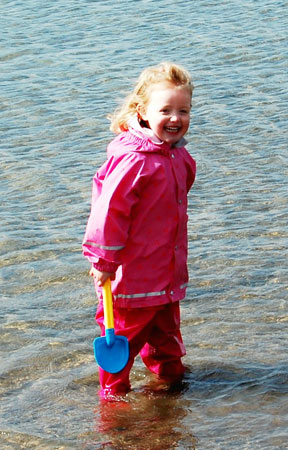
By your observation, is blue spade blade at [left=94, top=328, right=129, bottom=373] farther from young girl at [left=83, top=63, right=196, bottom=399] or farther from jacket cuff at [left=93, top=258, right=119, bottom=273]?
jacket cuff at [left=93, top=258, right=119, bottom=273]

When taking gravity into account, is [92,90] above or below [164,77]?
below

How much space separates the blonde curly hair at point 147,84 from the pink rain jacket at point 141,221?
0.10 meters

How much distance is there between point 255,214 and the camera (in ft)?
21.1

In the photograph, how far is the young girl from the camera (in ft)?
12.9

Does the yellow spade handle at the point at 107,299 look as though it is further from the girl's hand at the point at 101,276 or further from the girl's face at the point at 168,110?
the girl's face at the point at 168,110

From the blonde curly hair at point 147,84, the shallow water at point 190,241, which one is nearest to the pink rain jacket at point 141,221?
the blonde curly hair at point 147,84

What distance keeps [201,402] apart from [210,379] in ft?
0.71

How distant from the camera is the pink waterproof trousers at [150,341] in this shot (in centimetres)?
418

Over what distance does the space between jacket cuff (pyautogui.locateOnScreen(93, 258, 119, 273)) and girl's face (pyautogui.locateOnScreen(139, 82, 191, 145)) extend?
0.58 metres

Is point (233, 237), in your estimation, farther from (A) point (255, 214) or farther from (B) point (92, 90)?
(B) point (92, 90)

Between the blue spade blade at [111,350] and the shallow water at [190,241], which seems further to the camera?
the shallow water at [190,241]

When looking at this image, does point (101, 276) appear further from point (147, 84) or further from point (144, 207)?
point (147, 84)

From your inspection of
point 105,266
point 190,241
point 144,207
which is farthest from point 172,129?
point 190,241

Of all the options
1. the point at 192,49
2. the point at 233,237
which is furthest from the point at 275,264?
the point at 192,49
